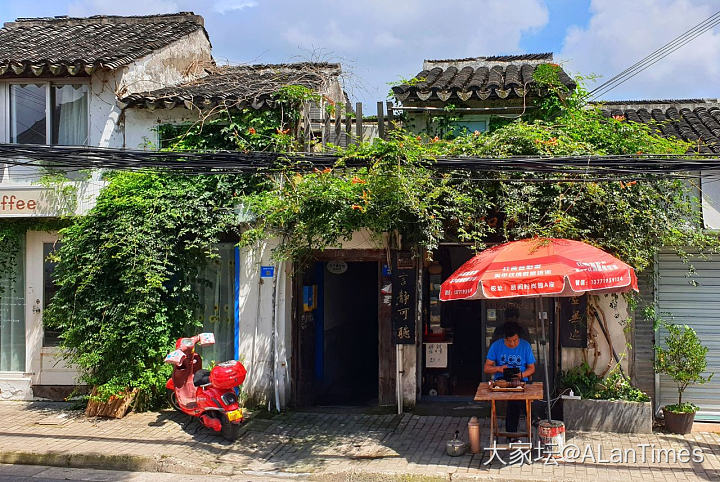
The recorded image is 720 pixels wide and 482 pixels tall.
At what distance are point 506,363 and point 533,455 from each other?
4.23ft

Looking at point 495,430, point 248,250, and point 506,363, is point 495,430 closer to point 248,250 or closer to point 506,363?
point 506,363

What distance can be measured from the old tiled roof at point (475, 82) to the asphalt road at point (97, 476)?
7.15 metres

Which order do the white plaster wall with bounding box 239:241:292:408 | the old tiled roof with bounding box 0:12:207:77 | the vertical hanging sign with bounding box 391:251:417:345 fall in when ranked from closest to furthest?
the vertical hanging sign with bounding box 391:251:417:345, the white plaster wall with bounding box 239:241:292:408, the old tiled roof with bounding box 0:12:207:77

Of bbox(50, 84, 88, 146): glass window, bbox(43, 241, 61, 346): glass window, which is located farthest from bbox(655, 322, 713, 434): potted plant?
bbox(50, 84, 88, 146): glass window

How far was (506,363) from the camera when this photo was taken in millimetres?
9547

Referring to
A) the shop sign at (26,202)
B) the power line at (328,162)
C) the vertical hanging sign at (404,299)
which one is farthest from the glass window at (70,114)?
the vertical hanging sign at (404,299)

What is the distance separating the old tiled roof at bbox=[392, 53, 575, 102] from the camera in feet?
39.7

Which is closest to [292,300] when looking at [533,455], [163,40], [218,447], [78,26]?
[218,447]

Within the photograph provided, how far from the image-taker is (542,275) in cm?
818

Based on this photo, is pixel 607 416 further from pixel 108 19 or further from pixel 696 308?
pixel 108 19

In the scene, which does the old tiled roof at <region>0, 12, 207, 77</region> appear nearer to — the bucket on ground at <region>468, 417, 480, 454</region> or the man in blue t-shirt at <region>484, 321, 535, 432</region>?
the man in blue t-shirt at <region>484, 321, 535, 432</region>

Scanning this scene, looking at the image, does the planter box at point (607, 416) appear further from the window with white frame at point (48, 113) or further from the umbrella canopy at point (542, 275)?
the window with white frame at point (48, 113)

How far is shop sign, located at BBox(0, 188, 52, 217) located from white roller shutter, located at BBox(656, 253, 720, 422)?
1090 cm

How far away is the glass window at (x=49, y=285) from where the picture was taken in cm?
1259
